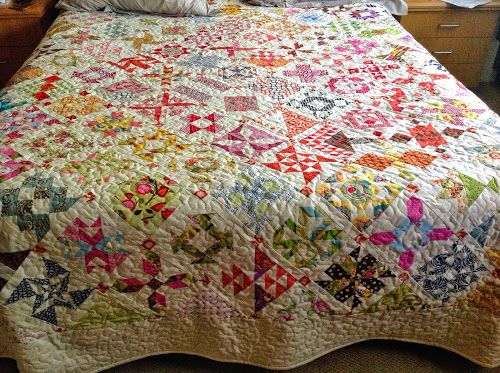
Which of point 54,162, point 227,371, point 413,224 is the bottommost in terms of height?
point 227,371

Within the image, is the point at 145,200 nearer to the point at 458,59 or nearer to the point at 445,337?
the point at 445,337

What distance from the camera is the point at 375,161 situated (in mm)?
1472

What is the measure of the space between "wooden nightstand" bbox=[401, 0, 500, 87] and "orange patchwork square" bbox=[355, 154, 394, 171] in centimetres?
163

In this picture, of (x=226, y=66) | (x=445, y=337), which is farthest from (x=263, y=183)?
(x=226, y=66)

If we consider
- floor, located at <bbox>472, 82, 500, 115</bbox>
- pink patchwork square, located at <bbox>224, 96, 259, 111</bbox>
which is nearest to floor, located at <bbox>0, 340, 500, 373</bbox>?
pink patchwork square, located at <bbox>224, 96, 259, 111</bbox>

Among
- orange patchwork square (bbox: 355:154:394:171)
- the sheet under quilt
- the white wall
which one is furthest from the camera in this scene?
the white wall

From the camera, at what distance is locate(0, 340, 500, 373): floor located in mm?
1550

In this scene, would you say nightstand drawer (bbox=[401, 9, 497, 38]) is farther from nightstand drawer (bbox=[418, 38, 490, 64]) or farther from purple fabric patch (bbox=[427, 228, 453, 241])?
purple fabric patch (bbox=[427, 228, 453, 241])

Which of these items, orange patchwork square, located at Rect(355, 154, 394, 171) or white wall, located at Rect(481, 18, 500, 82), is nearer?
orange patchwork square, located at Rect(355, 154, 394, 171)

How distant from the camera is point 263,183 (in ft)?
4.48

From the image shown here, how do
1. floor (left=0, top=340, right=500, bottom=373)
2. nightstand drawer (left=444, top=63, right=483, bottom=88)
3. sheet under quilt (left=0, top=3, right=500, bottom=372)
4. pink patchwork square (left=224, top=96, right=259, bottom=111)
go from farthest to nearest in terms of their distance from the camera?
nightstand drawer (left=444, top=63, right=483, bottom=88)
pink patchwork square (left=224, top=96, right=259, bottom=111)
floor (left=0, top=340, right=500, bottom=373)
sheet under quilt (left=0, top=3, right=500, bottom=372)

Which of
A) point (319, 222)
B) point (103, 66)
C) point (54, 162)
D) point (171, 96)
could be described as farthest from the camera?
point (103, 66)

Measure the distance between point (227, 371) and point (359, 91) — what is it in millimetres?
1060

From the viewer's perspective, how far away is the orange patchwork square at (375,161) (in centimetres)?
145
